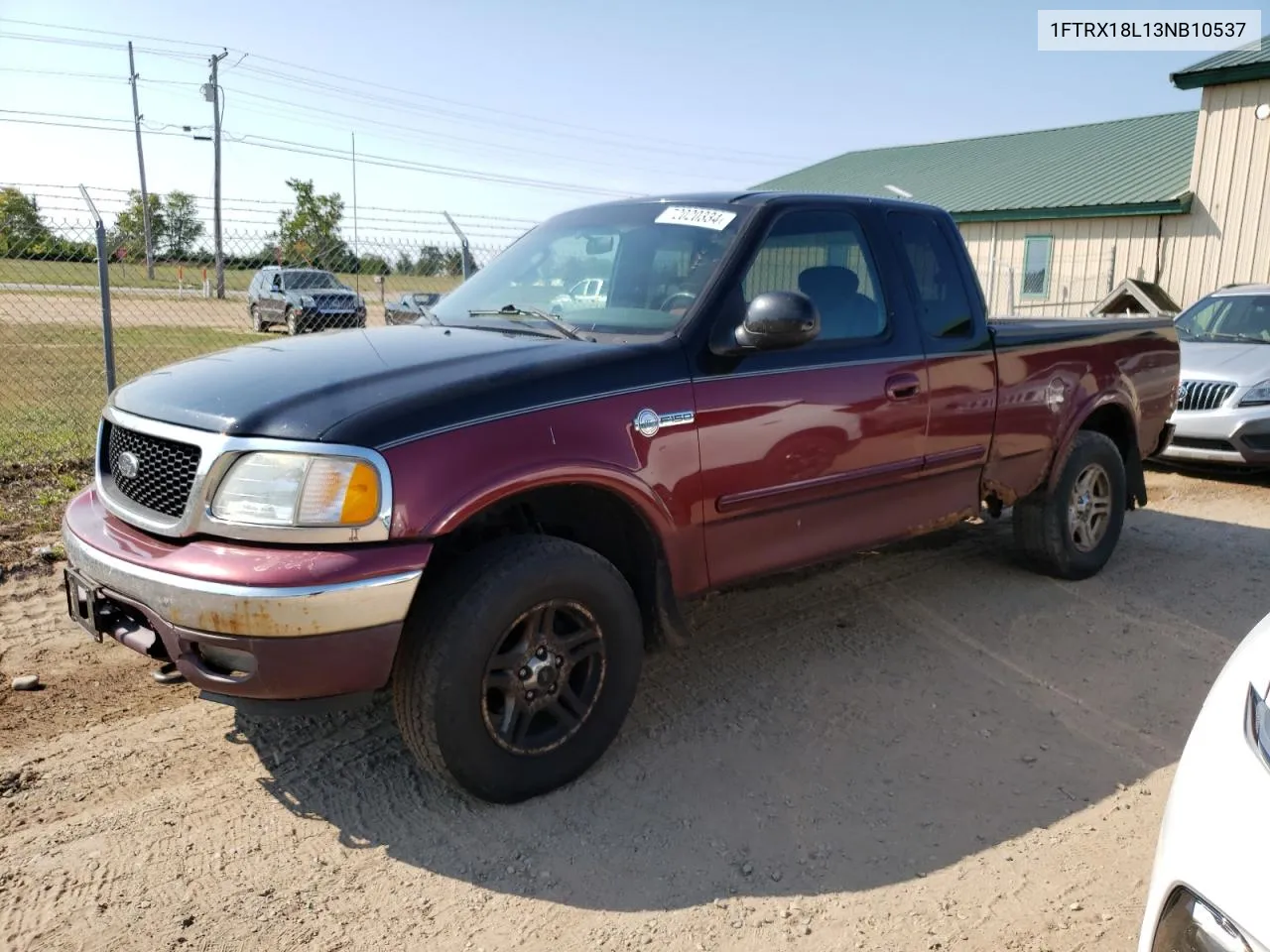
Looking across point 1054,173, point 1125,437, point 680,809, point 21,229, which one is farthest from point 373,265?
point 1054,173

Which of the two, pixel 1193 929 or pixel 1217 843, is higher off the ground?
pixel 1217 843

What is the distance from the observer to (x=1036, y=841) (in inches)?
118

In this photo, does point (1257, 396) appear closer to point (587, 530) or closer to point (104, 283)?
point (587, 530)

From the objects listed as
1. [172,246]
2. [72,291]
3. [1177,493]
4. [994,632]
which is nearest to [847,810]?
[994,632]

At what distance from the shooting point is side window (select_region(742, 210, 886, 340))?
153 inches

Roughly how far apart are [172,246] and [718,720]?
10020 mm

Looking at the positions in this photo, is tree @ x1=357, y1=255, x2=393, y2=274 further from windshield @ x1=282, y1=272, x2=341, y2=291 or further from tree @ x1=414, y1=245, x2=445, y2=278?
windshield @ x1=282, y1=272, x2=341, y2=291

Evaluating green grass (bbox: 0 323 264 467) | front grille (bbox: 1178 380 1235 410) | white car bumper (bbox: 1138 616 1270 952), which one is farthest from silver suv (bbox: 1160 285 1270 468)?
green grass (bbox: 0 323 264 467)

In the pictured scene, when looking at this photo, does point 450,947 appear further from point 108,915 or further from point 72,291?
point 72,291

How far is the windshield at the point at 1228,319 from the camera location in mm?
9305

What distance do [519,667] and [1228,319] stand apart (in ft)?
30.6

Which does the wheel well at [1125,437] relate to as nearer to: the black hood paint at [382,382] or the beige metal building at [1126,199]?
the black hood paint at [382,382]

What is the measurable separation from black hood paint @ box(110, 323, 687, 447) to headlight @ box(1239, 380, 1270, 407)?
6.74 metres

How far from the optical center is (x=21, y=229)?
791 centimetres
